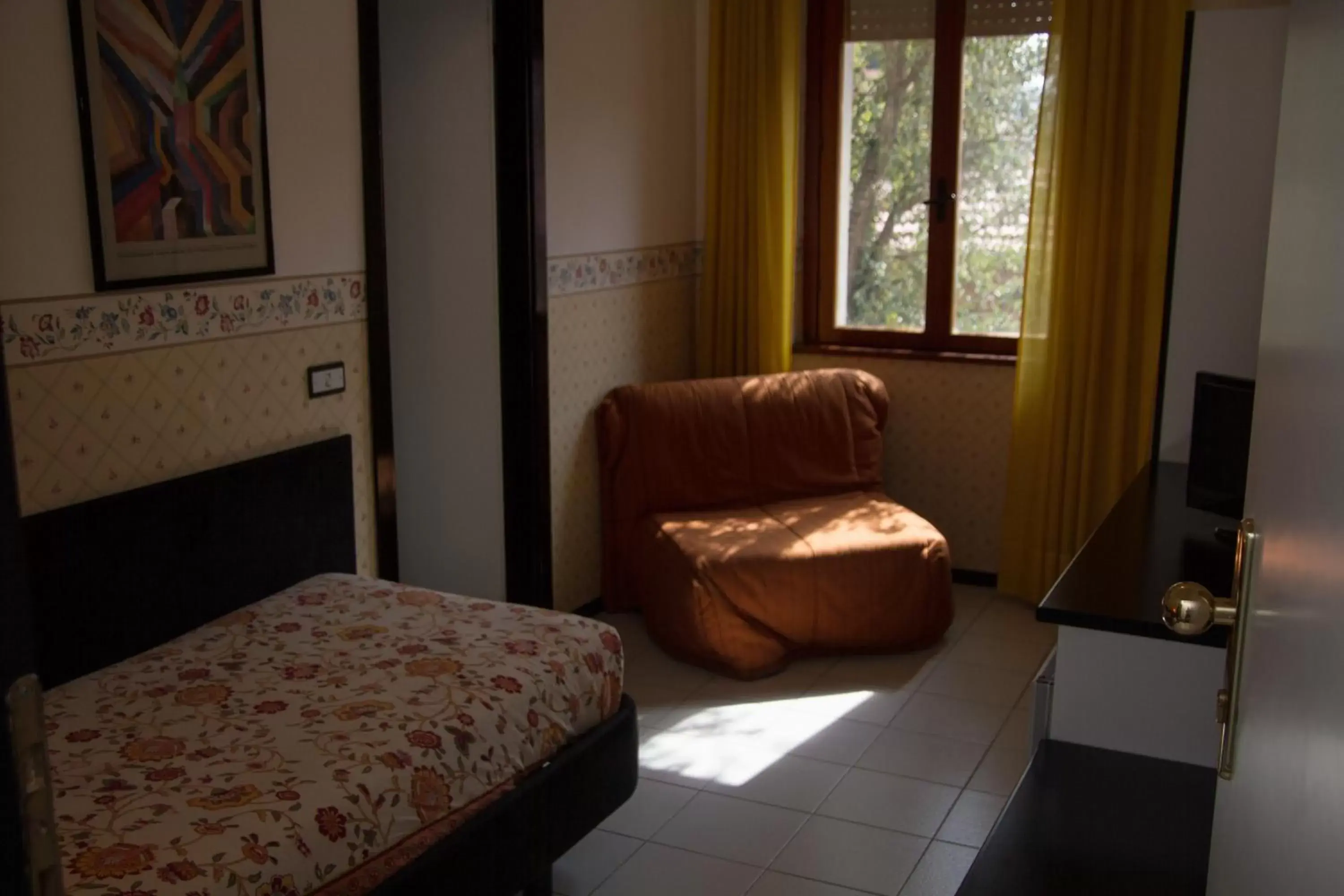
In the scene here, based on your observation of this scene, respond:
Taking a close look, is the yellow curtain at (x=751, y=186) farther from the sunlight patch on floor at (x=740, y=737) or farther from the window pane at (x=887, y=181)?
the sunlight patch on floor at (x=740, y=737)

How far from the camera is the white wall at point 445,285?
402 cm

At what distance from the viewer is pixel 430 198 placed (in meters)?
4.11

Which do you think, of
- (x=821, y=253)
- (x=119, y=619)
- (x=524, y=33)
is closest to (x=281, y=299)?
(x=119, y=619)

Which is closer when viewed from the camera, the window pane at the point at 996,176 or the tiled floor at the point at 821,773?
the tiled floor at the point at 821,773

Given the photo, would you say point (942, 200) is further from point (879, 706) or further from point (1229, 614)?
point (1229, 614)

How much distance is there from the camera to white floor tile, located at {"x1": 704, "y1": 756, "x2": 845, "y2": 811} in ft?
10.8

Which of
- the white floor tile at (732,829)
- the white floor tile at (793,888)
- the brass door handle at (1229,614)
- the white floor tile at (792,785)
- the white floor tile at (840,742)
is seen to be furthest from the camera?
the white floor tile at (840,742)

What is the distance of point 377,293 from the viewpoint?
3496mm

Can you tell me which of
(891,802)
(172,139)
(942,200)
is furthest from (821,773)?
(942,200)

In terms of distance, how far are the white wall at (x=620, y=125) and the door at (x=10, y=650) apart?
140 inches

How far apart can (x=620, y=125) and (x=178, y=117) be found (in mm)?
1991

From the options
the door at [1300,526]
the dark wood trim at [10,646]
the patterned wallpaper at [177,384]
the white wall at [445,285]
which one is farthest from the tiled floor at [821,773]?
the dark wood trim at [10,646]

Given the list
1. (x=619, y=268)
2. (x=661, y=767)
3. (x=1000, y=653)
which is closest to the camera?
(x=661, y=767)

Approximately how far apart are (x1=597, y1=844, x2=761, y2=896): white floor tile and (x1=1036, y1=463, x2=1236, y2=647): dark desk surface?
3.31ft
